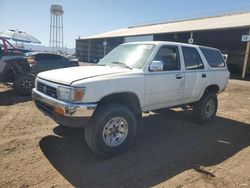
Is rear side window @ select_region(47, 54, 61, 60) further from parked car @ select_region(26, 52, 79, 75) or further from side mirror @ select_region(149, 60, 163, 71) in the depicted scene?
side mirror @ select_region(149, 60, 163, 71)

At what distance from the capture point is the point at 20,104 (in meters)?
7.77

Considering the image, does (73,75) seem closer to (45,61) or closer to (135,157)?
(135,157)

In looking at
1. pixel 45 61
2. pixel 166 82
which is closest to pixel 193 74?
pixel 166 82

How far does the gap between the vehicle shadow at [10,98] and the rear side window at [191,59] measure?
18.2 ft

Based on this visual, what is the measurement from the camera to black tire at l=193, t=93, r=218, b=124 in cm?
635

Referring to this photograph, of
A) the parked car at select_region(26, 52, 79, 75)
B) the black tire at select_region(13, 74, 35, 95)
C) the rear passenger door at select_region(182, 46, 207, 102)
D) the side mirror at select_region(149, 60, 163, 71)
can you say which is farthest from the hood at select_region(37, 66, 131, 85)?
the parked car at select_region(26, 52, 79, 75)

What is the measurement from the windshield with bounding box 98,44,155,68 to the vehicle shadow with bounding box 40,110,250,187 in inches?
62.1

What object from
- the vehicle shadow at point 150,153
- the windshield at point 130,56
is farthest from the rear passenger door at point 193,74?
the windshield at point 130,56

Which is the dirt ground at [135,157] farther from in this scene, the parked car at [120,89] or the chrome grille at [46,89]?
the chrome grille at [46,89]

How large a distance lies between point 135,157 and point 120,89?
3.98 feet

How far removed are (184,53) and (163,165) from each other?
2.72 m

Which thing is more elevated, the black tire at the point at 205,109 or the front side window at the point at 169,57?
the front side window at the point at 169,57

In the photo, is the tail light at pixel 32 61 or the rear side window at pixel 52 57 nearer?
the tail light at pixel 32 61

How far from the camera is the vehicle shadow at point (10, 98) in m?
8.00
